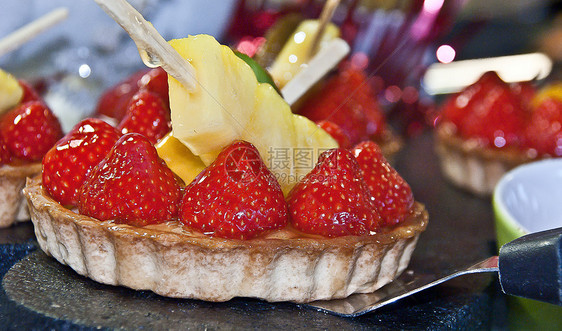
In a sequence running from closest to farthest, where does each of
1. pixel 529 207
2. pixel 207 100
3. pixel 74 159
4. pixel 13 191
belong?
pixel 207 100 < pixel 74 159 < pixel 13 191 < pixel 529 207

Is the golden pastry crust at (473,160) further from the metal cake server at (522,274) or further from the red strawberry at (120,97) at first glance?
the red strawberry at (120,97)

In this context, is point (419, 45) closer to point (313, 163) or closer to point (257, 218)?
point (313, 163)

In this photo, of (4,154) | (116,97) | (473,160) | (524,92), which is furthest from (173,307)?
(524,92)

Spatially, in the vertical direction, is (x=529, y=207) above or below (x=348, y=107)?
below

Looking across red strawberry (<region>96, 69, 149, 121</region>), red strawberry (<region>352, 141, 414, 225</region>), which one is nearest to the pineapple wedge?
red strawberry (<region>352, 141, 414, 225</region>)

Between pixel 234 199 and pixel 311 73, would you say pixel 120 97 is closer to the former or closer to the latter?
pixel 311 73

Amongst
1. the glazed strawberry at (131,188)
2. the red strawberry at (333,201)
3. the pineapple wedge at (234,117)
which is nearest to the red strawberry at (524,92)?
the pineapple wedge at (234,117)

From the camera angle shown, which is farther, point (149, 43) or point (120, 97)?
point (120, 97)
